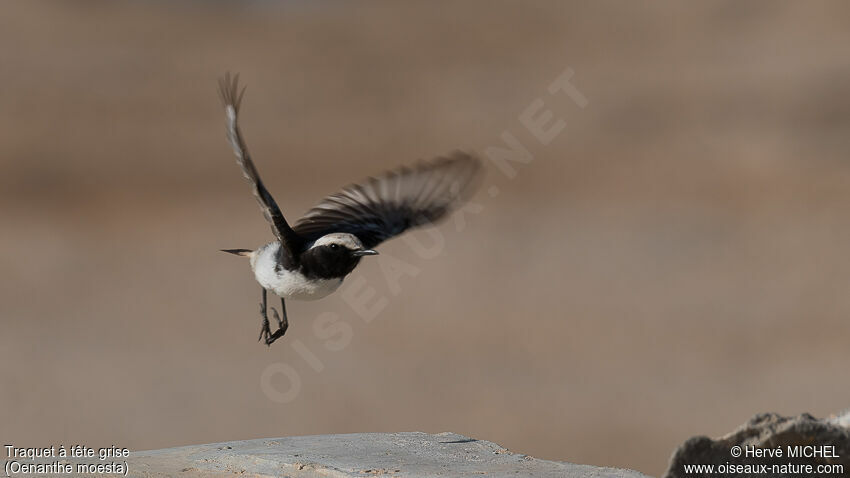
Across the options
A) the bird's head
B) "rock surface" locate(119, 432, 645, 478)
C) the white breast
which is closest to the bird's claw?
the white breast

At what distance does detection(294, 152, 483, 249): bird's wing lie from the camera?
21.4ft

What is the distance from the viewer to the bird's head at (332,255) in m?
5.30

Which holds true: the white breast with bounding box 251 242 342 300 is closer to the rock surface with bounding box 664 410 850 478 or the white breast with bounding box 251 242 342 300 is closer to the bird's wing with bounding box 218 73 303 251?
the bird's wing with bounding box 218 73 303 251

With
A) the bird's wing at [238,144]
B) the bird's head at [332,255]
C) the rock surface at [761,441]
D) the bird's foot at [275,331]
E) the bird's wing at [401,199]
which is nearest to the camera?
the rock surface at [761,441]

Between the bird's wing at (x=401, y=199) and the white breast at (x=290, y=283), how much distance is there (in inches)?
32.8

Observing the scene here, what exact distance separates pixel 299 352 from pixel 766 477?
371 inches

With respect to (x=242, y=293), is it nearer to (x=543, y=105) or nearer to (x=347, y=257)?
(x=543, y=105)

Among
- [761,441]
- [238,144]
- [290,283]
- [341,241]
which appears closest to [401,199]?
[341,241]

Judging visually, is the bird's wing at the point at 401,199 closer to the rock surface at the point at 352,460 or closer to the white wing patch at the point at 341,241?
the white wing patch at the point at 341,241

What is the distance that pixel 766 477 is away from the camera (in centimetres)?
432

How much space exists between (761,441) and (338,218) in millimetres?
3046

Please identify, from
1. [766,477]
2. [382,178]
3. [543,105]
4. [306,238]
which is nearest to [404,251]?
[543,105]

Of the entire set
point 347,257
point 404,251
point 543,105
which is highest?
point 543,105

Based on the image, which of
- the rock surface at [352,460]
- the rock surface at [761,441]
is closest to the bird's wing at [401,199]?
the rock surface at [352,460]
